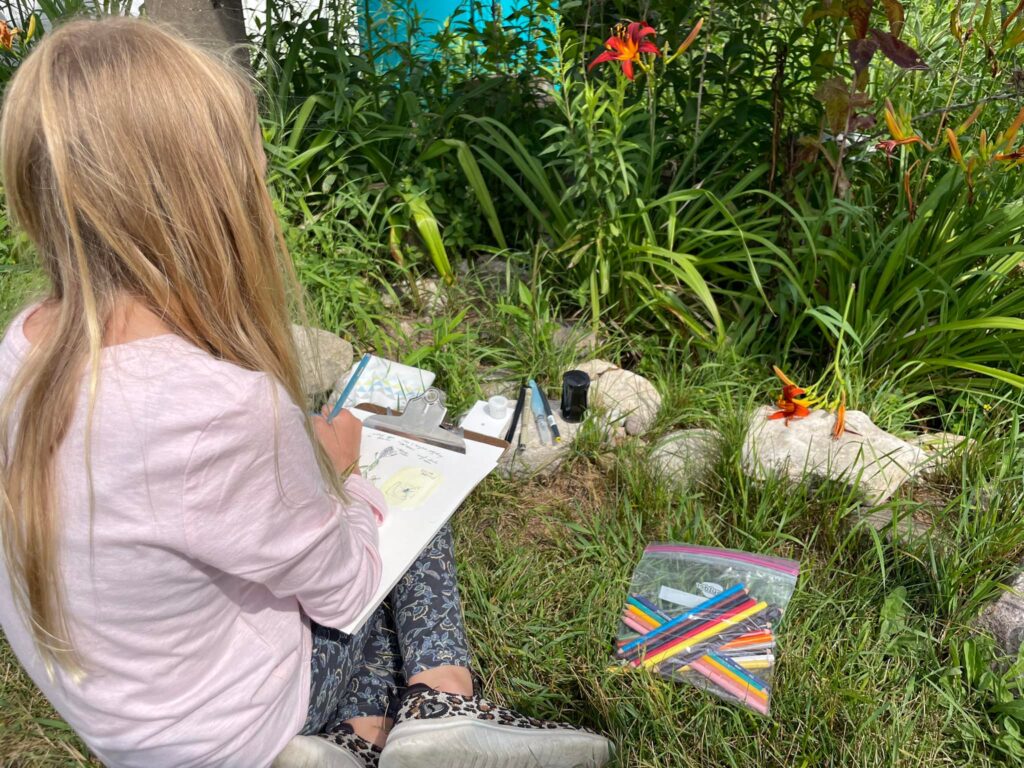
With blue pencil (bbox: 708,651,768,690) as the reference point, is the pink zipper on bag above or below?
above

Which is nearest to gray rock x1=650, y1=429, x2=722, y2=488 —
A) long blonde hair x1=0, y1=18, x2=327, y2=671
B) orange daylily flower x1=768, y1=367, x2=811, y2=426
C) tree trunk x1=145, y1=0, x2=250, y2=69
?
orange daylily flower x1=768, y1=367, x2=811, y2=426

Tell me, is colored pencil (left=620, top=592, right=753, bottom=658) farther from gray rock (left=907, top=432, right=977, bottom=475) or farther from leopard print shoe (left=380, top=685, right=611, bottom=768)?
gray rock (left=907, top=432, right=977, bottom=475)

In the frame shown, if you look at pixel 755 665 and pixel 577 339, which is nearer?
pixel 755 665

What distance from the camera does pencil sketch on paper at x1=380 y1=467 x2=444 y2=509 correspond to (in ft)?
5.51

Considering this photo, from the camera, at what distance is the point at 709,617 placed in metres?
1.77

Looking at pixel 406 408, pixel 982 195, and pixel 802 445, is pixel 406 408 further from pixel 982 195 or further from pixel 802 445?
pixel 982 195

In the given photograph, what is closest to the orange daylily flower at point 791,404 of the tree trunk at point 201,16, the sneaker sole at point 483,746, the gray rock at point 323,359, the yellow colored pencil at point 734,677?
the yellow colored pencil at point 734,677

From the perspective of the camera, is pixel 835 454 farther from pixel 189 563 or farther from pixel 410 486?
pixel 189 563

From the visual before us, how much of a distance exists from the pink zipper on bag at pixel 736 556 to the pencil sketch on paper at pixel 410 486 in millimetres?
555

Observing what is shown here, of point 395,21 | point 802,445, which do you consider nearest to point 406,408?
point 802,445

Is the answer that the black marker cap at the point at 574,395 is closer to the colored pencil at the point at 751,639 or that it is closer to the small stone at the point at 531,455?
the small stone at the point at 531,455

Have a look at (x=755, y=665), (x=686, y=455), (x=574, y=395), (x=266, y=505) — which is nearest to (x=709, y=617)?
(x=755, y=665)

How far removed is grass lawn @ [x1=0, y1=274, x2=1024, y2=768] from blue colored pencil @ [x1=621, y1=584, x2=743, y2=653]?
0.20ft

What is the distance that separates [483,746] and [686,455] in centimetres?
96
